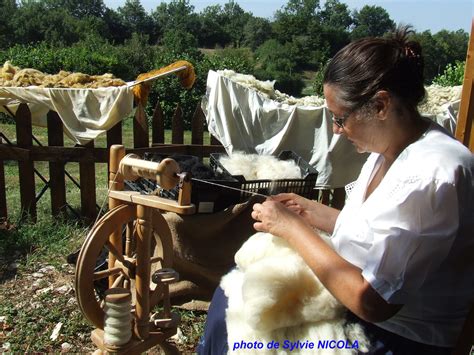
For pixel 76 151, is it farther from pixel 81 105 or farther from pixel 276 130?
pixel 276 130

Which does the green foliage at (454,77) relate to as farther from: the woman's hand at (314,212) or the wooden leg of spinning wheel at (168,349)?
the wooden leg of spinning wheel at (168,349)

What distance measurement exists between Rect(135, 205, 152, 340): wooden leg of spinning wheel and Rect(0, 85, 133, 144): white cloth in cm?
198

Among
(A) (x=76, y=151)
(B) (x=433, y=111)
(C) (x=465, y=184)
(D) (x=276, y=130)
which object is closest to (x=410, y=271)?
(C) (x=465, y=184)

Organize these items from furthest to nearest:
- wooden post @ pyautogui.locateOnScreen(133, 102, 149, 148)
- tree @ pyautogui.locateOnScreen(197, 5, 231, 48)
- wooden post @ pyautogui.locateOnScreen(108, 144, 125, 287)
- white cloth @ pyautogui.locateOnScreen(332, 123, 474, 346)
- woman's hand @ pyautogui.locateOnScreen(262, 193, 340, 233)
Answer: tree @ pyautogui.locateOnScreen(197, 5, 231, 48) → wooden post @ pyautogui.locateOnScreen(133, 102, 149, 148) → woman's hand @ pyautogui.locateOnScreen(262, 193, 340, 233) → wooden post @ pyautogui.locateOnScreen(108, 144, 125, 287) → white cloth @ pyautogui.locateOnScreen(332, 123, 474, 346)

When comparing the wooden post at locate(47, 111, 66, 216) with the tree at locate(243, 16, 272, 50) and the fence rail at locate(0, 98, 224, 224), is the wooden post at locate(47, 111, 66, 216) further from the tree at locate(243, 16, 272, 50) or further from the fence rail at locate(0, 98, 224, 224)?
the tree at locate(243, 16, 272, 50)

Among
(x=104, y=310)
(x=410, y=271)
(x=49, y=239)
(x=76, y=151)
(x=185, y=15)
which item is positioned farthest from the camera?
(x=185, y=15)

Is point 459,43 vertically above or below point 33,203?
above

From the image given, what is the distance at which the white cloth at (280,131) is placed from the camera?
3.46 m

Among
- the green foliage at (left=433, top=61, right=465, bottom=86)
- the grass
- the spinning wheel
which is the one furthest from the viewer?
the green foliage at (left=433, top=61, right=465, bottom=86)

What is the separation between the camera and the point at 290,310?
4.34 feet

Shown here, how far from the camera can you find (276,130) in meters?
3.50

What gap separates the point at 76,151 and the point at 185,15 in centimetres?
6390

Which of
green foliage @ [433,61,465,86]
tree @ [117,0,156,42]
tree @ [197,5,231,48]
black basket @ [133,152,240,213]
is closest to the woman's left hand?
black basket @ [133,152,240,213]

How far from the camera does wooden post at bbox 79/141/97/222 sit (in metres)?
3.73
